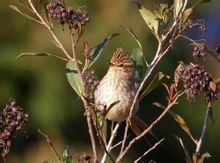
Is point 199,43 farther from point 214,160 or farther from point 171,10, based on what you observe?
point 214,160

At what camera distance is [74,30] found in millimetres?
2010

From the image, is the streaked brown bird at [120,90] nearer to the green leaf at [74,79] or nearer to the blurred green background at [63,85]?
the green leaf at [74,79]

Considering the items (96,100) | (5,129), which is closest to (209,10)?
(96,100)

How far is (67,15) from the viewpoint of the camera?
194 centimetres

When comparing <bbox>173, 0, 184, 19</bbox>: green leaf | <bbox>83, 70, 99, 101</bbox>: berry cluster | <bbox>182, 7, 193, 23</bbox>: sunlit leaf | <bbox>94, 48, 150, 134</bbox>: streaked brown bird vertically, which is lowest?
<bbox>94, 48, 150, 134</bbox>: streaked brown bird

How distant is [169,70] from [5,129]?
5186 millimetres

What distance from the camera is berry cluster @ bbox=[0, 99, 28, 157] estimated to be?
1933mm

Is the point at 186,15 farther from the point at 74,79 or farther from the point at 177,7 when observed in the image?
the point at 74,79

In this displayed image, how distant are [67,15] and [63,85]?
17.2 ft

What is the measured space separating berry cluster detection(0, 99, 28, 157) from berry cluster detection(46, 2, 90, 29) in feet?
0.72

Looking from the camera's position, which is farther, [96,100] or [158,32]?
[96,100]

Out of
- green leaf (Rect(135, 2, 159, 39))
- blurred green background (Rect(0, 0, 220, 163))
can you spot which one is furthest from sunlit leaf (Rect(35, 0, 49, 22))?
blurred green background (Rect(0, 0, 220, 163))

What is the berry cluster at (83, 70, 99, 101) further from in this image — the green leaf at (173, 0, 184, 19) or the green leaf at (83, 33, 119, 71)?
the green leaf at (173, 0, 184, 19)

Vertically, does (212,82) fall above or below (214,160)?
above
